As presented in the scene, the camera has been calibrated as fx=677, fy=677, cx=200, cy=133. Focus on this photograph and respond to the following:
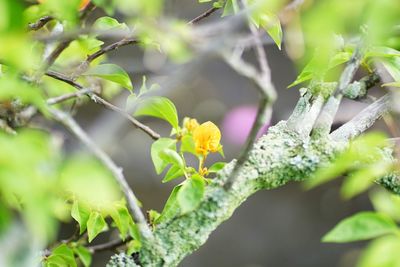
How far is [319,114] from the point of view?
3.17 feet

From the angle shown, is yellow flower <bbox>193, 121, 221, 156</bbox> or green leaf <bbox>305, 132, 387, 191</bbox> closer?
green leaf <bbox>305, 132, 387, 191</bbox>

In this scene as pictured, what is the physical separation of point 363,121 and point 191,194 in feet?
1.19

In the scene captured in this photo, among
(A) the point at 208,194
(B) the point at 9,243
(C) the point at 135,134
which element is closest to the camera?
(B) the point at 9,243

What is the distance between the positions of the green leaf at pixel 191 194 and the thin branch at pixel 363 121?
0.27m

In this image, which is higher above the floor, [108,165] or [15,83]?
[15,83]

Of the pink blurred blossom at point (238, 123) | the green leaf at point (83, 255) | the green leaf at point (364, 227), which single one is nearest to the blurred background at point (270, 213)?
the pink blurred blossom at point (238, 123)

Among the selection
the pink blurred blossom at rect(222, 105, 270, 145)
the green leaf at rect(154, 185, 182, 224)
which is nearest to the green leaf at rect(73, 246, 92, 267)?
the green leaf at rect(154, 185, 182, 224)

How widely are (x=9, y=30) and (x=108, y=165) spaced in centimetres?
19

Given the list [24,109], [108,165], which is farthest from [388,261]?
[24,109]

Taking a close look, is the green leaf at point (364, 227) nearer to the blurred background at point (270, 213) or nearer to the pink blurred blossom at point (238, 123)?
the pink blurred blossom at point (238, 123)

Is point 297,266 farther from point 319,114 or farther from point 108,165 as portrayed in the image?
point 108,165

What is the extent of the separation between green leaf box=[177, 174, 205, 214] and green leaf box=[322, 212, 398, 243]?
0.22 metres

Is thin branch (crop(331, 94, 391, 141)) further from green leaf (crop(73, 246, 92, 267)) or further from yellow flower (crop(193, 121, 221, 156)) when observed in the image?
green leaf (crop(73, 246, 92, 267))

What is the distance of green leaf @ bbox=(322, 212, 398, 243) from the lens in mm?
615
